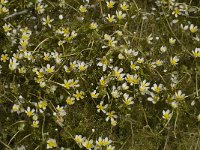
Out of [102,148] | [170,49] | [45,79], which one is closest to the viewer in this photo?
[102,148]

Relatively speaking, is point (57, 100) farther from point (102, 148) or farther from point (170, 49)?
point (170, 49)

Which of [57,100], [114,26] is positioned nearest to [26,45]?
[57,100]

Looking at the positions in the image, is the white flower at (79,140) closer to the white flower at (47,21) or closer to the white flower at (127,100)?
the white flower at (127,100)

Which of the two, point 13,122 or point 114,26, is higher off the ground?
point 114,26

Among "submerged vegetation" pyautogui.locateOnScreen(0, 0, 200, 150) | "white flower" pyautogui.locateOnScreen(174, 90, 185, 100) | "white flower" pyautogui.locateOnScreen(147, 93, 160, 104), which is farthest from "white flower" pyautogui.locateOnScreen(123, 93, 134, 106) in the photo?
"white flower" pyautogui.locateOnScreen(174, 90, 185, 100)

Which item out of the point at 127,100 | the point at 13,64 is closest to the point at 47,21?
the point at 13,64

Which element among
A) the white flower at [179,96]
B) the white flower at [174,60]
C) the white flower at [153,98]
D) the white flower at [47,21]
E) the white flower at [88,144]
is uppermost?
the white flower at [47,21]

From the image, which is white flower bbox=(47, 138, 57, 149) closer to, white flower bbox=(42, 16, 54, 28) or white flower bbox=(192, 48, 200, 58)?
white flower bbox=(42, 16, 54, 28)

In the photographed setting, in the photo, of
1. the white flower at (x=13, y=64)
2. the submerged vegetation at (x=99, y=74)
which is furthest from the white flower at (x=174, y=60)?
the white flower at (x=13, y=64)
